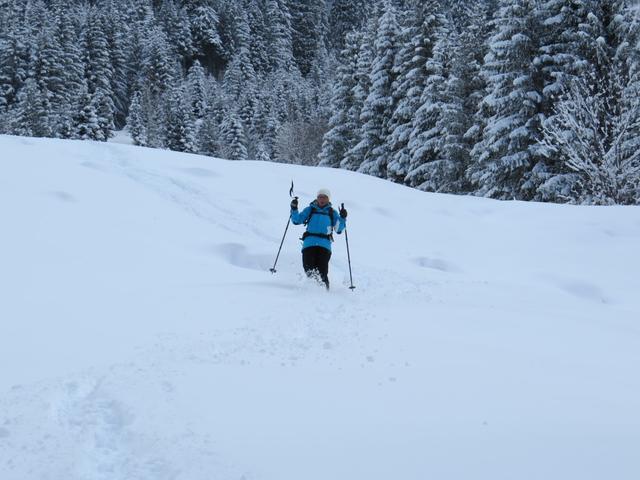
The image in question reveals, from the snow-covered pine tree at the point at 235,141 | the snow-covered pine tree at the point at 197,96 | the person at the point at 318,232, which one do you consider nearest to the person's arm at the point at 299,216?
the person at the point at 318,232

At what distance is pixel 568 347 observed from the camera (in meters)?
5.59

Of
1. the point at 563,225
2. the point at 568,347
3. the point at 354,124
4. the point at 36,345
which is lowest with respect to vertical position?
the point at 36,345

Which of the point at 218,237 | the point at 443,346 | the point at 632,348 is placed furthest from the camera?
the point at 218,237

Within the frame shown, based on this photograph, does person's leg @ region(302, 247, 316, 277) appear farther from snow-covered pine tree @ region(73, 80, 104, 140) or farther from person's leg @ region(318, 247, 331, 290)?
snow-covered pine tree @ region(73, 80, 104, 140)

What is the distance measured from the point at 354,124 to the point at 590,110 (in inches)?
696

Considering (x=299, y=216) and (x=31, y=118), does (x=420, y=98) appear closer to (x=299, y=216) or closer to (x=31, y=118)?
(x=299, y=216)

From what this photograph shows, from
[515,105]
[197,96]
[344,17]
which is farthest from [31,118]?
[344,17]

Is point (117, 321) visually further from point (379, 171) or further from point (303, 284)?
point (379, 171)

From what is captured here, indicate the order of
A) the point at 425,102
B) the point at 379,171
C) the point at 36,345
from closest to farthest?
the point at 36,345, the point at 425,102, the point at 379,171

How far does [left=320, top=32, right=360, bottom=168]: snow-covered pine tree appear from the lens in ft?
106

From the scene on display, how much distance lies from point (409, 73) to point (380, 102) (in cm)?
251

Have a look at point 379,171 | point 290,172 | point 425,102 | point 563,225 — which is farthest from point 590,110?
point 379,171

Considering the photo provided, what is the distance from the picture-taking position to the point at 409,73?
2711 centimetres

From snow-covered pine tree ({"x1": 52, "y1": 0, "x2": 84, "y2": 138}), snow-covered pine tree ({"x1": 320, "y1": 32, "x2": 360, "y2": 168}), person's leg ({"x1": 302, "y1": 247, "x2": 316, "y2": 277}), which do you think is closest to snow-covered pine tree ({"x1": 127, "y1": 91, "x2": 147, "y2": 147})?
snow-covered pine tree ({"x1": 52, "y1": 0, "x2": 84, "y2": 138})
